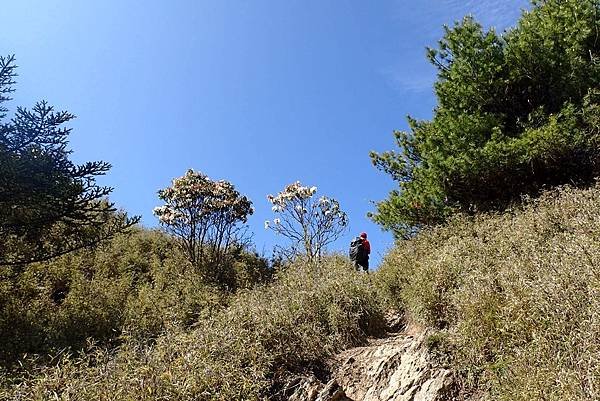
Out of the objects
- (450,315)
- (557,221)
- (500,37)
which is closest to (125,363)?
(450,315)

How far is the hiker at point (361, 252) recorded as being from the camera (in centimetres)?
1228

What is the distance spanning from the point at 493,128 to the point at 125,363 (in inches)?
354

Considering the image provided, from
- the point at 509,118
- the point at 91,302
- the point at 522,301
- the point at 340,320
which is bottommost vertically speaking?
the point at 522,301

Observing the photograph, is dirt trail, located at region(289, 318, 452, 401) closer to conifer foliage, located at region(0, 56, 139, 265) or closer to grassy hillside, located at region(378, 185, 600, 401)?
grassy hillside, located at region(378, 185, 600, 401)

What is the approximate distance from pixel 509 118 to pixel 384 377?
822cm

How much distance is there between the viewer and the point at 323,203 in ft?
48.2

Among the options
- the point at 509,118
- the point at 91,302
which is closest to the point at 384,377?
the point at 91,302

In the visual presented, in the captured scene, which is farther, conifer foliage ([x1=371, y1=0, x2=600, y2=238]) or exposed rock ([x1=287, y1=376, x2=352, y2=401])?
conifer foliage ([x1=371, y1=0, x2=600, y2=238])

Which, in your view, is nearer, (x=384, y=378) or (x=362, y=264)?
(x=384, y=378)

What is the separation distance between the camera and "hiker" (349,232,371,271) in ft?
40.3

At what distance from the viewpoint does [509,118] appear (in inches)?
434

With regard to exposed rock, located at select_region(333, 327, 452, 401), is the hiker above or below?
above

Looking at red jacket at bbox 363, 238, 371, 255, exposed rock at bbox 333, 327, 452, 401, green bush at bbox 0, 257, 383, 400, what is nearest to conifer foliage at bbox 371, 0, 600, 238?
red jacket at bbox 363, 238, 371, 255

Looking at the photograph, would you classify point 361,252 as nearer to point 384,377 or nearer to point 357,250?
point 357,250
